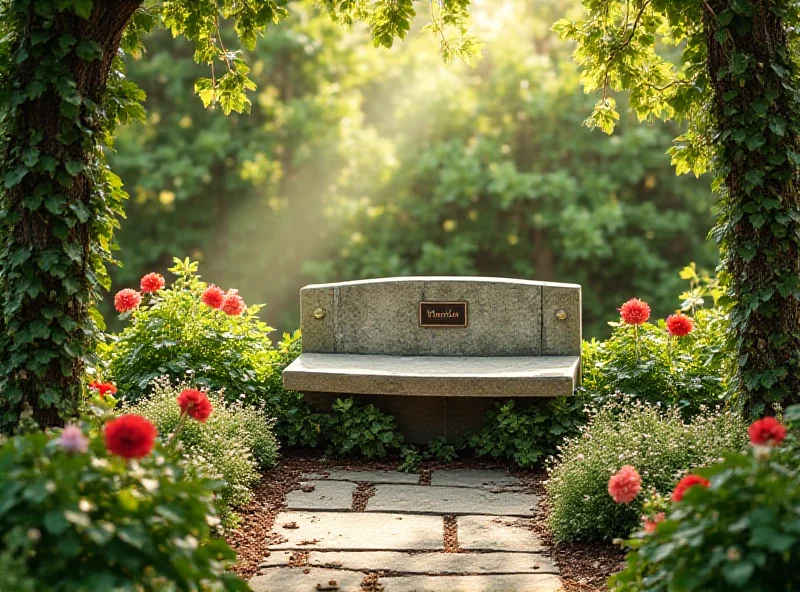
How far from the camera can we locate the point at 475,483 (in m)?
5.88

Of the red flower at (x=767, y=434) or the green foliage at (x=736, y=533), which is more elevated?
the red flower at (x=767, y=434)

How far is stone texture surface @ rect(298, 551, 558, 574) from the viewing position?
440cm

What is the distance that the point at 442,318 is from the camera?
276 inches

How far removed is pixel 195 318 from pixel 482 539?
2.95m

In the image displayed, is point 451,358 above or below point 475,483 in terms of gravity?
above

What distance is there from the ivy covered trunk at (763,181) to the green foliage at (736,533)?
2.17 meters

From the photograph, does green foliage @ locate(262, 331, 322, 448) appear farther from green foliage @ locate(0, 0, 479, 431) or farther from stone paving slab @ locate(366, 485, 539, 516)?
green foliage @ locate(0, 0, 479, 431)

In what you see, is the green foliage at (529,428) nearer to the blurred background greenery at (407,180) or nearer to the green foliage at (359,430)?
the green foliage at (359,430)

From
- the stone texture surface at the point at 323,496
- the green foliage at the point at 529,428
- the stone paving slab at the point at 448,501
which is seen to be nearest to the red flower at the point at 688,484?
the stone paving slab at the point at 448,501

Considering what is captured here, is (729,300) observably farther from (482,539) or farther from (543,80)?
(543,80)

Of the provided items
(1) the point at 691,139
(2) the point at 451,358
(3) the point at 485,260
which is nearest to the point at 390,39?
(1) the point at 691,139

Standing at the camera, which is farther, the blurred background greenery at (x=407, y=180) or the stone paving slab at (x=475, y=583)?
the blurred background greenery at (x=407, y=180)

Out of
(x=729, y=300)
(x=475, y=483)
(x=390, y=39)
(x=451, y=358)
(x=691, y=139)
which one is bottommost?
(x=475, y=483)

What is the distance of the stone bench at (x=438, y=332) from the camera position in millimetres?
6648
